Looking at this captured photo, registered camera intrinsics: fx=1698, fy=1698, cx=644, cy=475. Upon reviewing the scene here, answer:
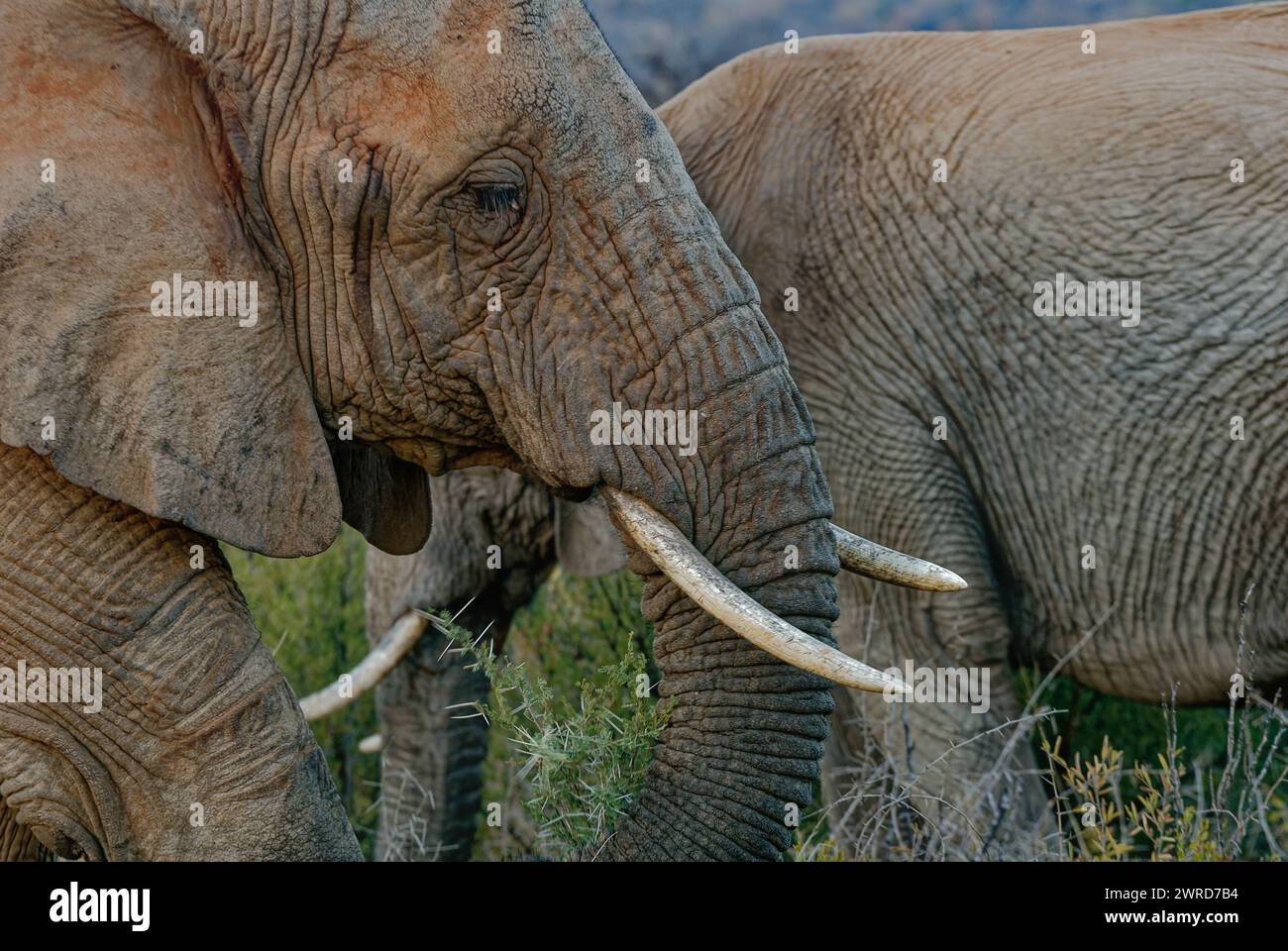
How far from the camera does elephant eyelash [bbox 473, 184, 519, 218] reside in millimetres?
2459

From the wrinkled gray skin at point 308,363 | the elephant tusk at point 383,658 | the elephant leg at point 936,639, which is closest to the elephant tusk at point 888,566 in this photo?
the wrinkled gray skin at point 308,363

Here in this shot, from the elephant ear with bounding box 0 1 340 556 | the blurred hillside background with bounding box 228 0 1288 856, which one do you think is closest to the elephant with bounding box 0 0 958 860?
the elephant ear with bounding box 0 1 340 556

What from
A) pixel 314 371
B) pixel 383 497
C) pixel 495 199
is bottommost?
pixel 383 497

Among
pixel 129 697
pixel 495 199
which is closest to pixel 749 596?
pixel 495 199

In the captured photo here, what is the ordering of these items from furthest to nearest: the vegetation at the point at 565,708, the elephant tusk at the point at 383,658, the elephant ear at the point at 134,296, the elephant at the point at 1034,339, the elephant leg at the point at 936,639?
the vegetation at the point at 565,708
the elephant tusk at the point at 383,658
the elephant leg at the point at 936,639
the elephant at the point at 1034,339
the elephant ear at the point at 134,296

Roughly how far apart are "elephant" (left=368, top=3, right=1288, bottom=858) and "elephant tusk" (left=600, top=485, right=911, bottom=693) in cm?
150

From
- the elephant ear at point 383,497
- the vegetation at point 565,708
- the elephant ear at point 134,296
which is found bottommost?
the vegetation at point 565,708

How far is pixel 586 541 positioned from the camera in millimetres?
4176

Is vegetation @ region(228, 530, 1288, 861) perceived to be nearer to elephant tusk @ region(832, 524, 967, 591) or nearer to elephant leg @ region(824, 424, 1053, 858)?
elephant leg @ region(824, 424, 1053, 858)

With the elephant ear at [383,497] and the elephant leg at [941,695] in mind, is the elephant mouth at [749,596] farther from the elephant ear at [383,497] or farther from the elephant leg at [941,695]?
the elephant leg at [941,695]

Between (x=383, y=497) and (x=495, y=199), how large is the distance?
0.71 m

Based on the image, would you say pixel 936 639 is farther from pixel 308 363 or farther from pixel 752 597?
pixel 308 363

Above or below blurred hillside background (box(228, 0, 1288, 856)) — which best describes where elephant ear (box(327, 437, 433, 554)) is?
above

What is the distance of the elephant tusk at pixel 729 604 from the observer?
2383 millimetres
